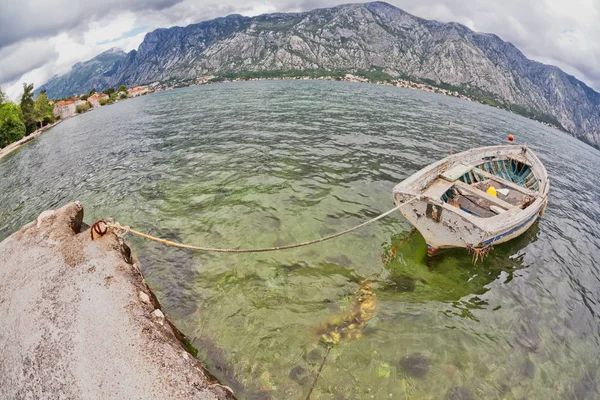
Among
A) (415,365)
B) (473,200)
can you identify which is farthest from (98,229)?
(473,200)

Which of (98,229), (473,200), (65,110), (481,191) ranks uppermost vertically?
(481,191)

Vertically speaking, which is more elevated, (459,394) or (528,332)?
(459,394)

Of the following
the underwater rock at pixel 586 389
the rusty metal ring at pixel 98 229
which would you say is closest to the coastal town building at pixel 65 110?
the rusty metal ring at pixel 98 229

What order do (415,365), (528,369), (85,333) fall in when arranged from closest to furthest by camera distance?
(85,333), (415,365), (528,369)

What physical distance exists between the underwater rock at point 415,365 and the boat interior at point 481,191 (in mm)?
6340

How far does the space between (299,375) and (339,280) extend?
3741mm

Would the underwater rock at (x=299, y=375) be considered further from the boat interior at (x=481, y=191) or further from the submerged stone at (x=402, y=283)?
the boat interior at (x=481, y=191)

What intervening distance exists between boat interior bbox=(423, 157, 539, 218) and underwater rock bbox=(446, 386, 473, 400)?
6.81 metres

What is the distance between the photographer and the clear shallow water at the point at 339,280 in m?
7.23

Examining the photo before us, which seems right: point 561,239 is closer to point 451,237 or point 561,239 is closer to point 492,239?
point 492,239

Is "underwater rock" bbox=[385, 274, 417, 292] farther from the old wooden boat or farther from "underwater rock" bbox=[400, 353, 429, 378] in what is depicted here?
"underwater rock" bbox=[400, 353, 429, 378]

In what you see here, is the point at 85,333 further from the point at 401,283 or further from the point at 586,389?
the point at 586,389

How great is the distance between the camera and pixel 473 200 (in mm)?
13578

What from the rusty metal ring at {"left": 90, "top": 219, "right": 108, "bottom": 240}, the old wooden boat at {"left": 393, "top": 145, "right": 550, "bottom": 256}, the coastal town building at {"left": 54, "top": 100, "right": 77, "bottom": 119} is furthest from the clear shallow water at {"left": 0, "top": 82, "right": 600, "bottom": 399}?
the coastal town building at {"left": 54, "top": 100, "right": 77, "bottom": 119}
